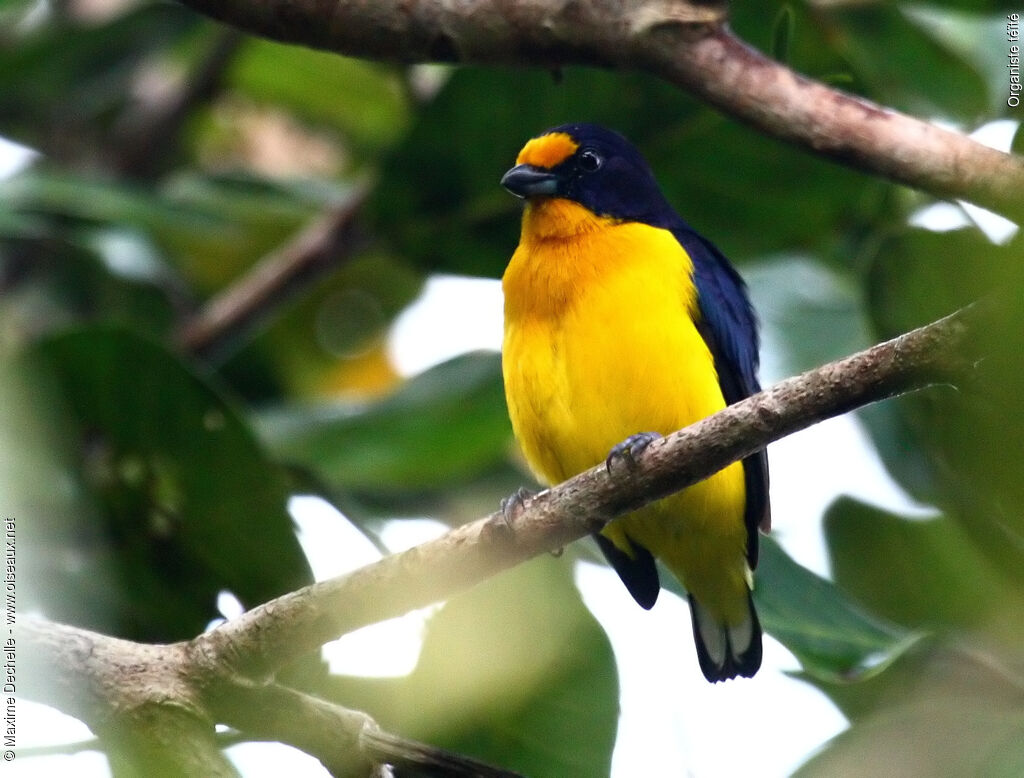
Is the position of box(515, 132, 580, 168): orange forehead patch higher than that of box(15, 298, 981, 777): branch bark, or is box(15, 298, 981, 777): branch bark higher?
box(515, 132, 580, 168): orange forehead patch

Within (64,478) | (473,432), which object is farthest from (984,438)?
(473,432)

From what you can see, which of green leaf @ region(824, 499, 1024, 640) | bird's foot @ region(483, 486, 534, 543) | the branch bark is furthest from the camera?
green leaf @ region(824, 499, 1024, 640)

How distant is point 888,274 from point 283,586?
1849 mm

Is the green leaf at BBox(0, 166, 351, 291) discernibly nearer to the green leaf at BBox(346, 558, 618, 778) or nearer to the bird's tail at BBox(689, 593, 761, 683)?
the green leaf at BBox(346, 558, 618, 778)

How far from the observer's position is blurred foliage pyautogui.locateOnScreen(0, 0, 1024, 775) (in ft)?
11.0

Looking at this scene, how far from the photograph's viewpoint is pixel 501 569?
2.85 m

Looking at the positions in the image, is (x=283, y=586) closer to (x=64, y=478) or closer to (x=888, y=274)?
(x=64, y=478)

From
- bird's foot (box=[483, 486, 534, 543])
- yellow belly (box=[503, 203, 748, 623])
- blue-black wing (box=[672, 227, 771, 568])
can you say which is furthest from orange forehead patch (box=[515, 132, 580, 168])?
bird's foot (box=[483, 486, 534, 543])

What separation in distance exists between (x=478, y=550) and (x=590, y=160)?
1983 mm

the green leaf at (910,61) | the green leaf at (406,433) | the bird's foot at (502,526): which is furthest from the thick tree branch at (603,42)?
the green leaf at (910,61)

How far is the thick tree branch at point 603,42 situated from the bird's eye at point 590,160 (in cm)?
136

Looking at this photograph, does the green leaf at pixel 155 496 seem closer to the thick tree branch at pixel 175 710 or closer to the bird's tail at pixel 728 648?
the thick tree branch at pixel 175 710

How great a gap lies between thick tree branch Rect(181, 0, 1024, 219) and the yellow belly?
100cm

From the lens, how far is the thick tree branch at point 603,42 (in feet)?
9.44
